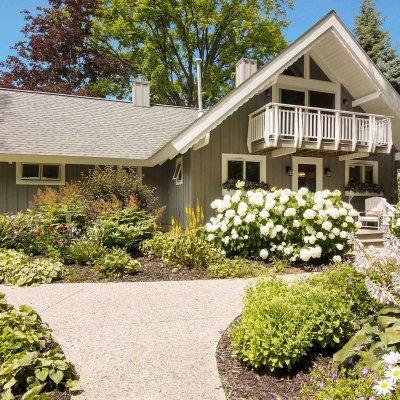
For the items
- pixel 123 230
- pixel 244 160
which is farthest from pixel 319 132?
pixel 123 230

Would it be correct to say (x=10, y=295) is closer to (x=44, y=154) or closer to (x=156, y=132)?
(x=44, y=154)

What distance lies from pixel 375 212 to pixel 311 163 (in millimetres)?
2582

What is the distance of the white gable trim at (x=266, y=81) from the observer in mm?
10438

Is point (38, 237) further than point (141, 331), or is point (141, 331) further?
point (38, 237)

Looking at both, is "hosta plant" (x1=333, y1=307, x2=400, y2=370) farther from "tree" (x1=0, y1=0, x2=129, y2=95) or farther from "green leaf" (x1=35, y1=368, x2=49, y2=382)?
"tree" (x1=0, y1=0, x2=129, y2=95)

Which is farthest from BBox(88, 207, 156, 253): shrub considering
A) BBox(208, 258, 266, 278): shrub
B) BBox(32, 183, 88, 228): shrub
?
BBox(208, 258, 266, 278): shrub

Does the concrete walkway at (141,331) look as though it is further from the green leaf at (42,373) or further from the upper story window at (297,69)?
the upper story window at (297,69)

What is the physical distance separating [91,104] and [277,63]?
25.9 ft

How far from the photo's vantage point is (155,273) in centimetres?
710

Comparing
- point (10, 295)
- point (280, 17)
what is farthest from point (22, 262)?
point (280, 17)

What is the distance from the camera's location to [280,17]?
27.6 metres

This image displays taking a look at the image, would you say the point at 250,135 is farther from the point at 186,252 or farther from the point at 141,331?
the point at 141,331

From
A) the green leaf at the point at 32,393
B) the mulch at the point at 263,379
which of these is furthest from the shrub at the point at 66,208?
the green leaf at the point at 32,393

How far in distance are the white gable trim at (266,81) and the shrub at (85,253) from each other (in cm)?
397
